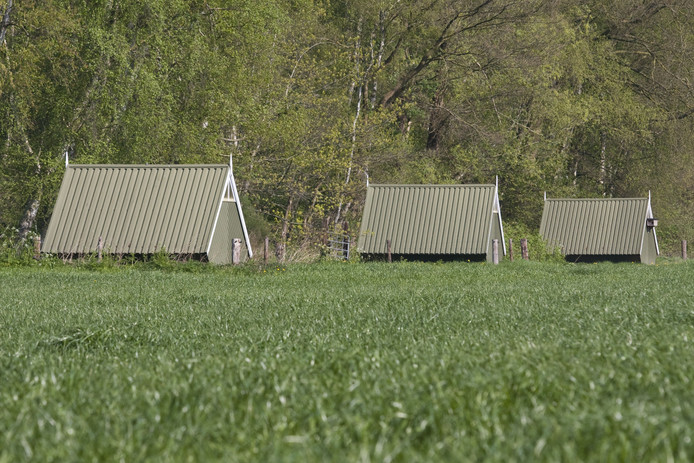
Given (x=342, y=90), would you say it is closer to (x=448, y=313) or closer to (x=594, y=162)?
(x=594, y=162)

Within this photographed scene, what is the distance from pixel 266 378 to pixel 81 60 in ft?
85.9

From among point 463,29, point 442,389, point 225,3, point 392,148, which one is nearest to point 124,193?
point 225,3

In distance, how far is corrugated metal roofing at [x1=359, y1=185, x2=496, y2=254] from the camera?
3406 cm

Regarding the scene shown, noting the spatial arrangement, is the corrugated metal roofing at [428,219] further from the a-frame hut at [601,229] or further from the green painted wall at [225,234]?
the a-frame hut at [601,229]

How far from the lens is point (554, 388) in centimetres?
456

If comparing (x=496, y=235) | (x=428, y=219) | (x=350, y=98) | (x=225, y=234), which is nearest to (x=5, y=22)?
(x=225, y=234)

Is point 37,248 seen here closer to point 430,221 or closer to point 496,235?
point 430,221

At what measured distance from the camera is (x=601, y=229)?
43.0 meters

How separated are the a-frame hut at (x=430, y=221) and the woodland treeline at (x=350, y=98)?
2927mm

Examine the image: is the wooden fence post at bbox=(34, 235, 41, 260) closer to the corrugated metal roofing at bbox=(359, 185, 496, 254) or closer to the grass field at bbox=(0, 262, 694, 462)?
the corrugated metal roofing at bbox=(359, 185, 496, 254)

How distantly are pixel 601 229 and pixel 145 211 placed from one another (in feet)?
78.6

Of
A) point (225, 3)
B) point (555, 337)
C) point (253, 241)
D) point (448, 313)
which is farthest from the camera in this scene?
point (253, 241)

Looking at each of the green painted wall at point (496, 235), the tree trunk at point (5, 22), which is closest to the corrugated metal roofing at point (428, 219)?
the green painted wall at point (496, 235)

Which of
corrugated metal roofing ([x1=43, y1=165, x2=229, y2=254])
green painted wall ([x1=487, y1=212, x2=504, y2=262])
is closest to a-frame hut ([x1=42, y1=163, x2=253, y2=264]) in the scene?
corrugated metal roofing ([x1=43, y1=165, x2=229, y2=254])
